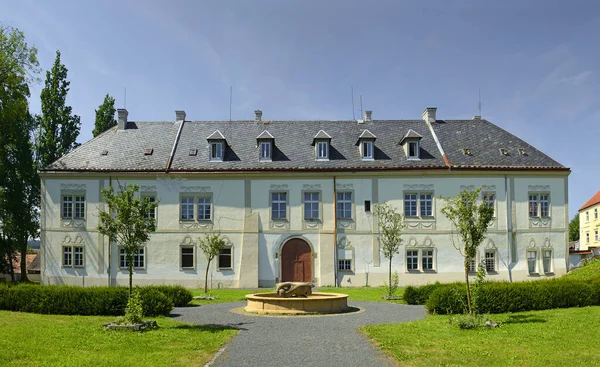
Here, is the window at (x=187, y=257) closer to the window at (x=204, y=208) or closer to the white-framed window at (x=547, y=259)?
the window at (x=204, y=208)

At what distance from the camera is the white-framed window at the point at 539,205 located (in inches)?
1255

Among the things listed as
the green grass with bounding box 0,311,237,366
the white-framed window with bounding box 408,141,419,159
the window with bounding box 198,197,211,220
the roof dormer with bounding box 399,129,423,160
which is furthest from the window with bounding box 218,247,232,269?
the green grass with bounding box 0,311,237,366

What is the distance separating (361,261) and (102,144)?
18059mm

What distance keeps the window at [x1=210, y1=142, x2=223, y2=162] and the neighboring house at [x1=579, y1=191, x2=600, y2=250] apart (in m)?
56.4

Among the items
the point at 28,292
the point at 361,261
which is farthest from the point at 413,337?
the point at 361,261

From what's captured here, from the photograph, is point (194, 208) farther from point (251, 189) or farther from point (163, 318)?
point (163, 318)

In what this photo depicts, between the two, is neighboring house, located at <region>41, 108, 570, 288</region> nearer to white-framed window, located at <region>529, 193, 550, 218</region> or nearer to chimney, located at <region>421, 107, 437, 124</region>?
white-framed window, located at <region>529, 193, 550, 218</region>

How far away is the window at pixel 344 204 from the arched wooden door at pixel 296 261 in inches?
111

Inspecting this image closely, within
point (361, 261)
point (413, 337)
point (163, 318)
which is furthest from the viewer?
point (361, 261)

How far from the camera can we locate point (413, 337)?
→ 12.7 meters

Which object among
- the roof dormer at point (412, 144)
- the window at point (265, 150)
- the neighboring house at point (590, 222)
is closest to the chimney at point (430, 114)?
the roof dormer at point (412, 144)

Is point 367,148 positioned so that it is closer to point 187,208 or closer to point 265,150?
point 265,150

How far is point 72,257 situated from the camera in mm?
31188

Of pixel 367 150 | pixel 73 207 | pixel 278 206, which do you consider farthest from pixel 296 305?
pixel 73 207
